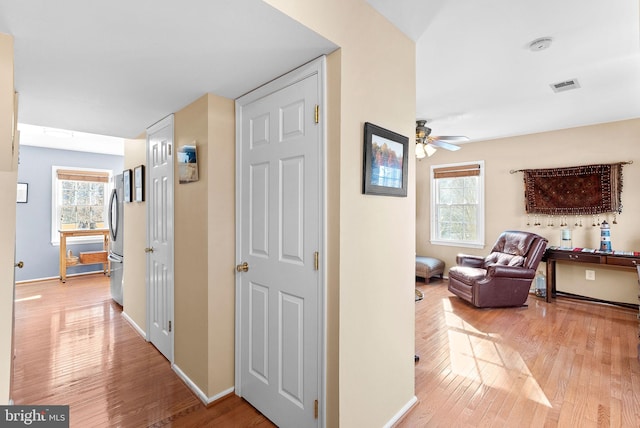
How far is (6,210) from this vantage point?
1503mm

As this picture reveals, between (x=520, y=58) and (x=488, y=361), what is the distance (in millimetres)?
2444

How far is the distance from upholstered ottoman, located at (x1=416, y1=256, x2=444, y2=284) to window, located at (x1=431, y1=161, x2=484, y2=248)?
452 millimetres

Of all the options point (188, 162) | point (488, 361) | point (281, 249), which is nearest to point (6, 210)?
point (188, 162)

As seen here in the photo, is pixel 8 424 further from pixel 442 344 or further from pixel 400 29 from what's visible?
pixel 442 344

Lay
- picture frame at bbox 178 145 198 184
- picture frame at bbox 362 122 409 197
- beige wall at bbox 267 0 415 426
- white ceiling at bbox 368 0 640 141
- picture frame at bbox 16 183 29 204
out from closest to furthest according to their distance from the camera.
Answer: beige wall at bbox 267 0 415 426 < picture frame at bbox 362 122 409 197 < white ceiling at bbox 368 0 640 141 < picture frame at bbox 178 145 198 184 < picture frame at bbox 16 183 29 204

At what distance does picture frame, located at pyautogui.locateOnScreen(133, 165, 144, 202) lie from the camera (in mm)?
3266

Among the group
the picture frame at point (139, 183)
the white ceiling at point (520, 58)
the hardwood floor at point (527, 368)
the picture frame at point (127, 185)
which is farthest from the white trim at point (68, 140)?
the hardwood floor at point (527, 368)

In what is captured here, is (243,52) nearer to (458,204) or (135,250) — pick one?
(135,250)

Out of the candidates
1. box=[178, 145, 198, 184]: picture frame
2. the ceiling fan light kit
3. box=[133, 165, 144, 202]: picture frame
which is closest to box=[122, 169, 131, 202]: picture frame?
box=[133, 165, 144, 202]: picture frame

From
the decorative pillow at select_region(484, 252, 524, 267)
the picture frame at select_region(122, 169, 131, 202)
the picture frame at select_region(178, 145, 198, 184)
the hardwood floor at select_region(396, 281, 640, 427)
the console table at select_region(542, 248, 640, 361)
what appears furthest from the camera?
the decorative pillow at select_region(484, 252, 524, 267)

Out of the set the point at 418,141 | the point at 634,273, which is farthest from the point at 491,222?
the point at 418,141

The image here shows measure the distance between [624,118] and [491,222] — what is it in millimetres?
2036

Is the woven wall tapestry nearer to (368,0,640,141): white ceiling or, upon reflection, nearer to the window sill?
(368,0,640,141): white ceiling

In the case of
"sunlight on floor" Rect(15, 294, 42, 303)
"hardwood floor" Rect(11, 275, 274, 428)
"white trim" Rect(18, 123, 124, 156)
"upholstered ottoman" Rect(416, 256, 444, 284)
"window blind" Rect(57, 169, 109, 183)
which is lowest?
"hardwood floor" Rect(11, 275, 274, 428)
